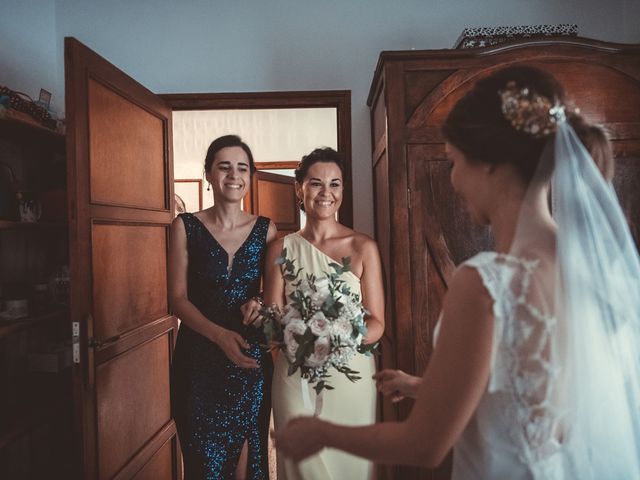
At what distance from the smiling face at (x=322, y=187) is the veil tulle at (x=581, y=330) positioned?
4.22 ft

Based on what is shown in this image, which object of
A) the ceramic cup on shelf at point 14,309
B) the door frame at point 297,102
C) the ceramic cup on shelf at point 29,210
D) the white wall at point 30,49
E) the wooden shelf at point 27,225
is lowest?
the ceramic cup on shelf at point 14,309

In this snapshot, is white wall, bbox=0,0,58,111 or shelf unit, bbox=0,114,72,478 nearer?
shelf unit, bbox=0,114,72,478

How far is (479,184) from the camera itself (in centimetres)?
99

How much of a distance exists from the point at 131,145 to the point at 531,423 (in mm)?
2195

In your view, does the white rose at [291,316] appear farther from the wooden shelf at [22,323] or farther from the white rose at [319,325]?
the wooden shelf at [22,323]

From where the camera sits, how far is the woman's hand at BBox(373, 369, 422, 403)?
1.28 metres

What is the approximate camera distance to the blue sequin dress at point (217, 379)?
2.18 meters

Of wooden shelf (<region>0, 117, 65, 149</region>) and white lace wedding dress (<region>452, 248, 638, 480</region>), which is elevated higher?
wooden shelf (<region>0, 117, 65, 149</region>)

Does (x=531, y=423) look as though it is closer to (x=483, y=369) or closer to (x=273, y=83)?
(x=483, y=369)

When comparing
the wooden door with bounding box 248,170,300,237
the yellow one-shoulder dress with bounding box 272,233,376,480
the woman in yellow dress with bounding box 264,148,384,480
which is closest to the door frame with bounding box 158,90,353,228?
the woman in yellow dress with bounding box 264,148,384,480

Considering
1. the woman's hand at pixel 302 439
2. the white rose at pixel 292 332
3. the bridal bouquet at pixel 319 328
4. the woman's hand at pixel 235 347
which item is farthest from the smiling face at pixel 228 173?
the woman's hand at pixel 302 439

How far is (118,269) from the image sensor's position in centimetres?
224

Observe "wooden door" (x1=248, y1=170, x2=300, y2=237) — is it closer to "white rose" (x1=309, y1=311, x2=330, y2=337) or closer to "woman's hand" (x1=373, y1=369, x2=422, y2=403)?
"white rose" (x1=309, y1=311, x2=330, y2=337)

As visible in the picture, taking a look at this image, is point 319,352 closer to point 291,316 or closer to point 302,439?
point 291,316
